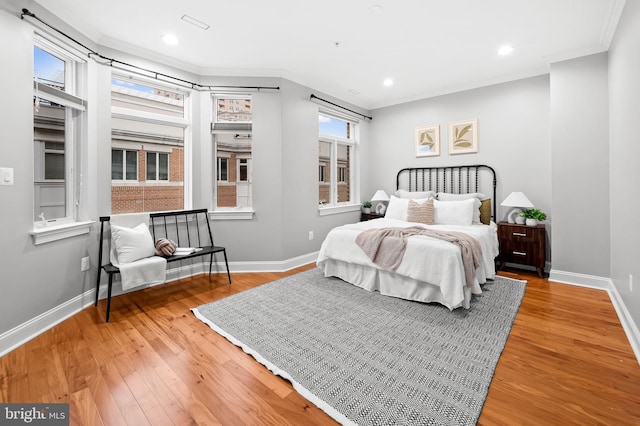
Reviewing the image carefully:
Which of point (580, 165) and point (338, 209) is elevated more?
point (580, 165)

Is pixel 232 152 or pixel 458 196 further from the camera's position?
pixel 458 196

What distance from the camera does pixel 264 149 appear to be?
4043 millimetres

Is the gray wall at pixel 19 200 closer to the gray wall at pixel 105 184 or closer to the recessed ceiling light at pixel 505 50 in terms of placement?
the gray wall at pixel 105 184

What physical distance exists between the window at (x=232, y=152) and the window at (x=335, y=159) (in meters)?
1.27

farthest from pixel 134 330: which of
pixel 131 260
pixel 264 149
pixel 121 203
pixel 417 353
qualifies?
pixel 264 149

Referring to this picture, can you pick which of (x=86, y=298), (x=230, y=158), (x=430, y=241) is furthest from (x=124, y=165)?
(x=430, y=241)

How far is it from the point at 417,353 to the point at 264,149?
10.1 feet

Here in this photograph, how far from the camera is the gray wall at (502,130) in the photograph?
4.02m

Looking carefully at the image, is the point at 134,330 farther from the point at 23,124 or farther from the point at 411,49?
the point at 411,49

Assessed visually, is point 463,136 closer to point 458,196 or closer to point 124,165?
point 458,196

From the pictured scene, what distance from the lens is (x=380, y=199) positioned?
17.3 feet

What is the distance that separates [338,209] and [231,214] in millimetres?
1906

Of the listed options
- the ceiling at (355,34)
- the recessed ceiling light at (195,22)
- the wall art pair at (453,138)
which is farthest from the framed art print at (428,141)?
the recessed ceiling light at (195,22)

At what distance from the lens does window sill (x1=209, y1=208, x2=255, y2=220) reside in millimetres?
3979
